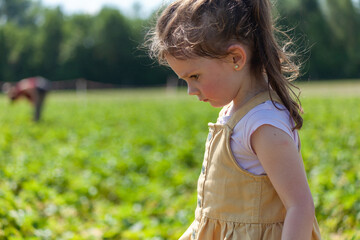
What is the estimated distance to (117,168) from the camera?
225 inches

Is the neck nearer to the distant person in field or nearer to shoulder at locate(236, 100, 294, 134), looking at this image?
shoulder at locate(236, 100, 294, 134)

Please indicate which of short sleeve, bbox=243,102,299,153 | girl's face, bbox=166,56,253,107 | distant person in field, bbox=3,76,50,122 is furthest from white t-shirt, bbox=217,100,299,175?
distant person in field, bbox=3,76,50,122

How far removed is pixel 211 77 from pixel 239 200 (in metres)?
0.43

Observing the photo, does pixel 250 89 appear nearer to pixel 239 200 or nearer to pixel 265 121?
pixel 265 121

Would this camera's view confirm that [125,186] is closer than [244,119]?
No

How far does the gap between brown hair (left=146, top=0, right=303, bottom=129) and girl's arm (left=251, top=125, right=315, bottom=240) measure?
0.46ft

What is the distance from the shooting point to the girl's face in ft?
5.06

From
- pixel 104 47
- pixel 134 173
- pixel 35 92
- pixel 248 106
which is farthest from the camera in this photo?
pixel 104 47

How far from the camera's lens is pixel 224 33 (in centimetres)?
151

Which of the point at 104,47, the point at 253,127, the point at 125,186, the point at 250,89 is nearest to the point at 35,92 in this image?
the point at 125,186

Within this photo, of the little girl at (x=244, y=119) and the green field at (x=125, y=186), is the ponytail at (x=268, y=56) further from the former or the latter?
the green field at (x=125, y=186)

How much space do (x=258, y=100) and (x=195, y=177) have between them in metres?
3.58

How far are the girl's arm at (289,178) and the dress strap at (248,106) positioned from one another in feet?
0.39

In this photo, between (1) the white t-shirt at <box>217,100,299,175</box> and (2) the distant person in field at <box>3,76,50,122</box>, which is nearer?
(1) the white t-shirt at <box>217,100,299,175</box>
